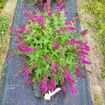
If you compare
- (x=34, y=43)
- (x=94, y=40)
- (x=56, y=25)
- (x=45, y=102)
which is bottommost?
(x=45, y=102)

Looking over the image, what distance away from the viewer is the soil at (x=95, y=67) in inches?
95.0

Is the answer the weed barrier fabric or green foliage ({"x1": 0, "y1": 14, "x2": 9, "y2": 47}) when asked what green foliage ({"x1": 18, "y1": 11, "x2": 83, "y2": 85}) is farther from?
green foliage ({"x1": 0, "y1": 14, "x2": 9, "y2": 47})

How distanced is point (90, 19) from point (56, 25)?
6.32 feet

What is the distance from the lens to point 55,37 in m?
1.66

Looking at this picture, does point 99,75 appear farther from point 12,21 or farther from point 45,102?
point 12,21

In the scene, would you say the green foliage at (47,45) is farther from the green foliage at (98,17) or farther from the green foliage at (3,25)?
the green foliage at (98,17)

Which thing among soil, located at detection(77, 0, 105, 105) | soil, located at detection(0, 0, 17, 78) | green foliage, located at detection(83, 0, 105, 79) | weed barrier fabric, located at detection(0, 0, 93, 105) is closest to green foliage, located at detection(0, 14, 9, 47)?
soil, located at detection(0, 0, 17, 78)

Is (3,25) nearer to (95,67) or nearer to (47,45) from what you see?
(47,45)

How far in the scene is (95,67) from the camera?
8.87 feet

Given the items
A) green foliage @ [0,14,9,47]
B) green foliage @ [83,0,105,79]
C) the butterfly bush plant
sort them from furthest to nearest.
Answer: green foliage @ [83,0,105,79] → green foliage @ [0,14,9,47] → the butterfly bush plant

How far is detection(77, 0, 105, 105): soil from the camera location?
241cm

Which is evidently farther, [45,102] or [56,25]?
[45,102]

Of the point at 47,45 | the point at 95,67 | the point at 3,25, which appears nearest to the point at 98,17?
the point at 95,67

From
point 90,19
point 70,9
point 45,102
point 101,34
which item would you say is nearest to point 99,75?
point 101,34
